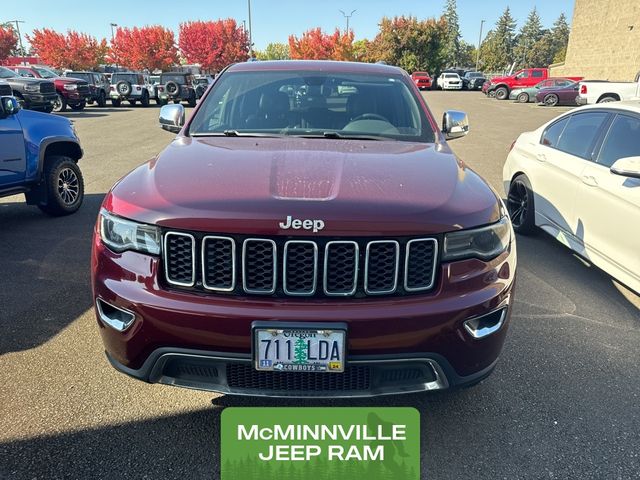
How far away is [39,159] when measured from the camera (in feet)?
18.6

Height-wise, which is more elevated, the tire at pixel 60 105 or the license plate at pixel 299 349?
the license plate at pixel 299 349

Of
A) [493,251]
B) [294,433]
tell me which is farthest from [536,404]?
[294,433]

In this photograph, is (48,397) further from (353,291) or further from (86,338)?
(353,291)

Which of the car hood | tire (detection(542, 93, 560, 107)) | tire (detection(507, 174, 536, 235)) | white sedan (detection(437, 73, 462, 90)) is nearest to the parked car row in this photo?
tire (detection(542, 93, 560, 107))

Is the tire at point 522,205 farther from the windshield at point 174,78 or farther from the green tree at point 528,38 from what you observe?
the green tree at point 528,38

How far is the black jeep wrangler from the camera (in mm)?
25719

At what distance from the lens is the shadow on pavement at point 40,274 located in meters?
3.40

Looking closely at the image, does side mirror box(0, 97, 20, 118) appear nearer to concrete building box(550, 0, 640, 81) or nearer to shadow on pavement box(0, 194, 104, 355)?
shadow on pavement box(0, 194, 104, 355)

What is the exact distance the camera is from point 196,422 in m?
2.50

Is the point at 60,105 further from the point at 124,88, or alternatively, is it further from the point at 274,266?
the point at 274,266

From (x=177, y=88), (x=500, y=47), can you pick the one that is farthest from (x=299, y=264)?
(x=500, y=47)

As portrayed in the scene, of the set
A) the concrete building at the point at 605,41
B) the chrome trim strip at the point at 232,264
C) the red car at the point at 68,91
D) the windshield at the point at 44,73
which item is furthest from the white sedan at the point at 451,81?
the chrome trim strip at the point at 232,264

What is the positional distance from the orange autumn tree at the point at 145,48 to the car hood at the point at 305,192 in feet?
215

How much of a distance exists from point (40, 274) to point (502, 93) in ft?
118
